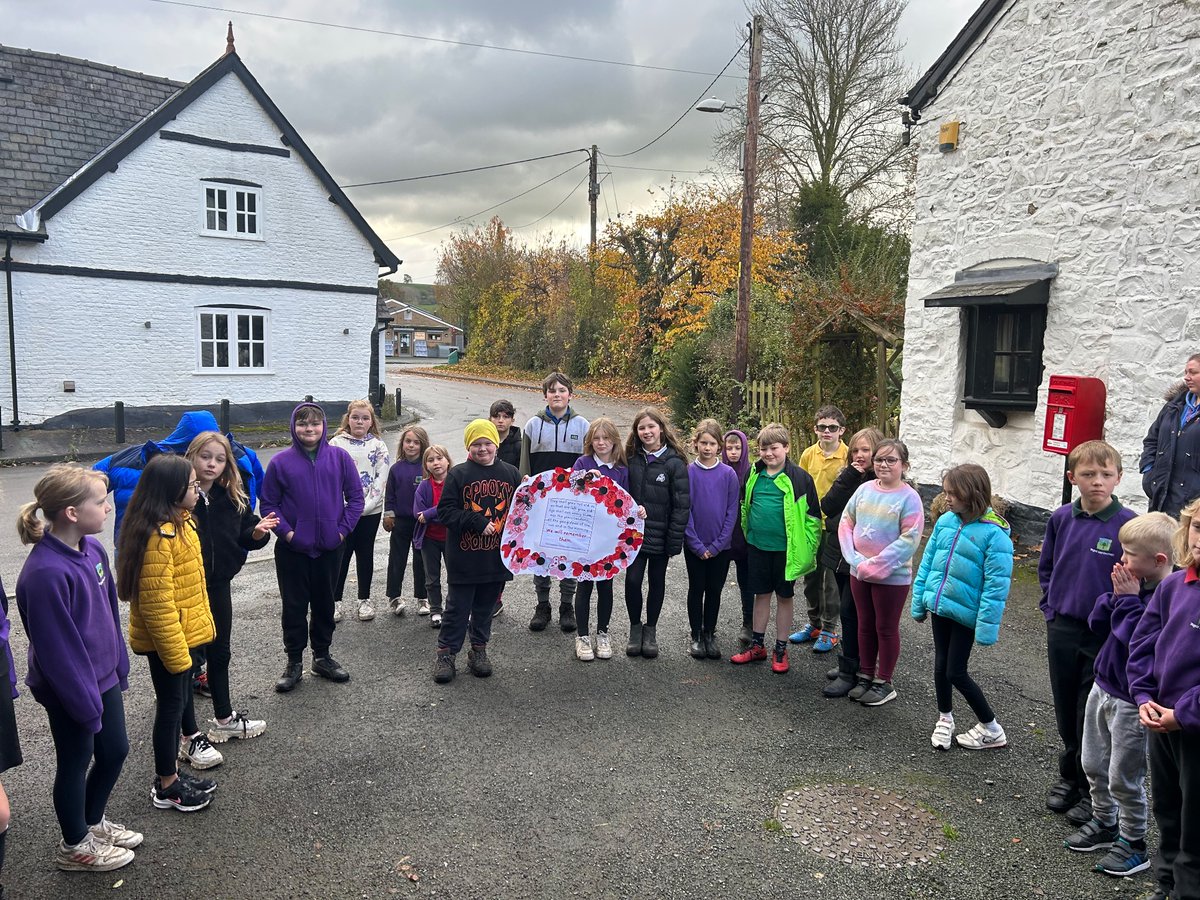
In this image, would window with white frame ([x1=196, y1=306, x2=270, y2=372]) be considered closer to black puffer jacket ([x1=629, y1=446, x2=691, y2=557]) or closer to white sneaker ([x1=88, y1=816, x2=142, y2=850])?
black puffer jacket ([x1=629, y1=446, x2=691, y2=557])

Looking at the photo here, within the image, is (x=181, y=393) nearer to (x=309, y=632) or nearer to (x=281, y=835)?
(x=309, y=632)

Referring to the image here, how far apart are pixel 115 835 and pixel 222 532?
4.96 ft

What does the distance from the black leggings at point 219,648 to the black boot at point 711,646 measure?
309cm

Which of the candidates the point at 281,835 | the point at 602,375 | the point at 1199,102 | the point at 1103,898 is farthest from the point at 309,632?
the point at 602,375

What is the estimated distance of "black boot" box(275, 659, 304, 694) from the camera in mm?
5141

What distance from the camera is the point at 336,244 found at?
21719mm

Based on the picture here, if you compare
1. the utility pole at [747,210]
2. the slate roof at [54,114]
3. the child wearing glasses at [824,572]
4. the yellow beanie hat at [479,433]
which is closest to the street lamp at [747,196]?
the utility pole at [747,210]

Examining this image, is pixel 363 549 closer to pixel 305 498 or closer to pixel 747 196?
pixel 305 498

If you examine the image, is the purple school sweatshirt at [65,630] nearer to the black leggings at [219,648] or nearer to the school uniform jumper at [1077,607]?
the black leggings at [219,648]

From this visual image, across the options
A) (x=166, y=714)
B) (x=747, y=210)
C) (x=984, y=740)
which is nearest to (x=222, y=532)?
(x=166, y=714)

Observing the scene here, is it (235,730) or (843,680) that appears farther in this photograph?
(843,680)

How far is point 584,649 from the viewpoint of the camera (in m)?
5.80

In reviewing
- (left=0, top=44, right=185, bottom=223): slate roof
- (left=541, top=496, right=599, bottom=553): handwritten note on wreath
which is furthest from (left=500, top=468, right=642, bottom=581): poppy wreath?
(left=0, top=44, right=185, bottom=223): slate roof

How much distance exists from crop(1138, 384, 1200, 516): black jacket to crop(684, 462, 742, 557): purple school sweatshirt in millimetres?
3107
